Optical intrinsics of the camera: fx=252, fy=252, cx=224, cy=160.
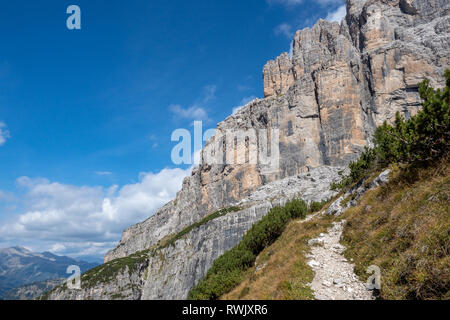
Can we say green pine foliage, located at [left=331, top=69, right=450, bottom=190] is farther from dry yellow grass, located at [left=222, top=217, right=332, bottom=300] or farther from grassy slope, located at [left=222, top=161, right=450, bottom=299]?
dry yellow grass, located at [left=222, top=217, right=332, bottom=300]

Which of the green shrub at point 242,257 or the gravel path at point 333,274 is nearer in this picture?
the gravel path at point 333,274

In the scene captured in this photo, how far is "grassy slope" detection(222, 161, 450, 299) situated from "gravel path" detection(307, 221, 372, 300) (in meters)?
0.43

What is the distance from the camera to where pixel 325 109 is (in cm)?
12262

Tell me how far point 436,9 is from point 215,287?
582ft

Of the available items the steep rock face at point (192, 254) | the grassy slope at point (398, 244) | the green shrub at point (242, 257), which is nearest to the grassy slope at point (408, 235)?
the grassy slope at point (398, 244)

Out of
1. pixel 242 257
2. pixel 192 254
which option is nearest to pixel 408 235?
pixel 242 257

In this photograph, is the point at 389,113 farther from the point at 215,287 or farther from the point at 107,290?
the point at 107,290

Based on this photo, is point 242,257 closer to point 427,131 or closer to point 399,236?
point 399,236

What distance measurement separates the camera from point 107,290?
490 ft

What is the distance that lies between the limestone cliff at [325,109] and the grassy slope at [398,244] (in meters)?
84.3

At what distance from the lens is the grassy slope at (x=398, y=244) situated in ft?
27.1

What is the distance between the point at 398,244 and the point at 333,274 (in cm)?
332

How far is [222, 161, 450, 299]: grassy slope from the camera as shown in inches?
325

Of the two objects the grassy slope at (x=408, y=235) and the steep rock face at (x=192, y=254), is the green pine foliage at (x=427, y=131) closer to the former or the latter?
the grassy slope at (x=408, y=235)
